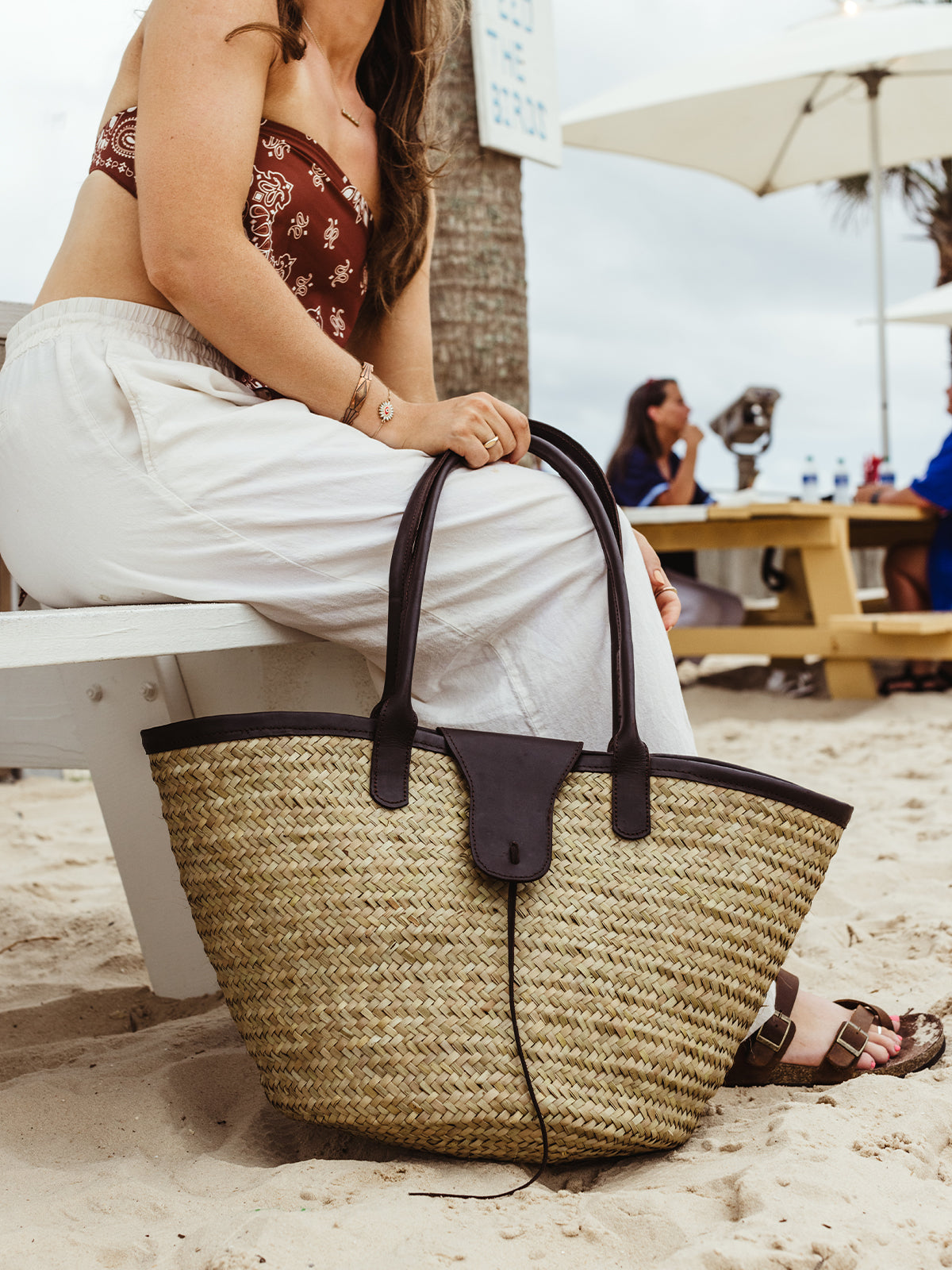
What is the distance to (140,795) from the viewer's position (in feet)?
5.23

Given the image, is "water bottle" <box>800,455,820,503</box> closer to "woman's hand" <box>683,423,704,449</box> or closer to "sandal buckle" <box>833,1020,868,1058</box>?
"woman's hand" <box>683,423,704,449</box>

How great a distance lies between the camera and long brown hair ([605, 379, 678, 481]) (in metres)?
5.23

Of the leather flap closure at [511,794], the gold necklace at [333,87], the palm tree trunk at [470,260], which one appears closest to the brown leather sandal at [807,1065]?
the leather flap closure at [511,794]

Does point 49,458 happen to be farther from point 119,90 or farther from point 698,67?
point 698,67

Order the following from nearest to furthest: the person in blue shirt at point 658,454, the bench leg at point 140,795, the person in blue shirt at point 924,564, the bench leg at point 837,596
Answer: the bench leg at point 140,795
the bench leg at point 837,596
the person in blue shirt at point 924,564
the person in blue shirt at point 658,454

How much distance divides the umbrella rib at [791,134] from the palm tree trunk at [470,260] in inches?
173

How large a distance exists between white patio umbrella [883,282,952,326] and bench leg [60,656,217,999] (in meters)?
6.65

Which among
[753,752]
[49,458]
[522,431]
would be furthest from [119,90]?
[753,752]

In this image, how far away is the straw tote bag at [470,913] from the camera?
1052 mm

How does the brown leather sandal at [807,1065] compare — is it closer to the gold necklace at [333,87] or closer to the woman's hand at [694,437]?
the gold necklace at [333,87]

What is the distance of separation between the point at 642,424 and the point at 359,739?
14.4 feet

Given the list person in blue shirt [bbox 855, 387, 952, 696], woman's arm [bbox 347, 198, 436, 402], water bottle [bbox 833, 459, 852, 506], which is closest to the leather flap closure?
woman's arm [bbox 347, 198, 436, 402]

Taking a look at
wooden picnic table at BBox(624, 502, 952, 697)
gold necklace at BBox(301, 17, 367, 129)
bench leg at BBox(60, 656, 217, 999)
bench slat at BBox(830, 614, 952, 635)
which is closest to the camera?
gold necklace at BBox(301, 17, 367, 129)

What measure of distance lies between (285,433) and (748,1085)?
36.9 inches
